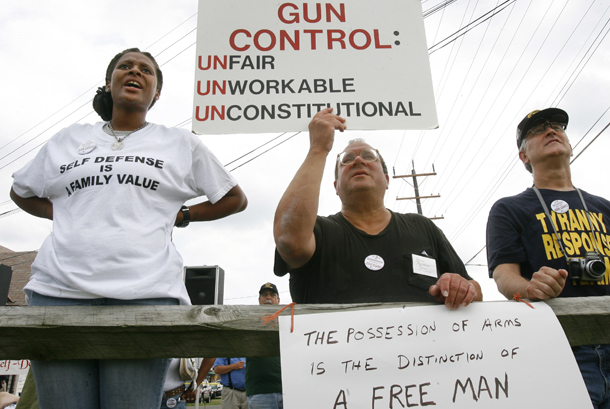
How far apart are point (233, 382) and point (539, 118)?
14.9 ft

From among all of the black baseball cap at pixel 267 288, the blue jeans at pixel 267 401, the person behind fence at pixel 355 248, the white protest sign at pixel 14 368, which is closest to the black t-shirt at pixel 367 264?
the person behind fence at pixel 355 248

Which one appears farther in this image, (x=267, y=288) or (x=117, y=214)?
(x=267, y=288)

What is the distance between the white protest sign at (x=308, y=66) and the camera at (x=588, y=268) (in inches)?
31.8

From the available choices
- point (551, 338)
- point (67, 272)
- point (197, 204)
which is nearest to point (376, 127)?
point (197, 204)

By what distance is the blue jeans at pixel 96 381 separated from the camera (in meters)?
1.21

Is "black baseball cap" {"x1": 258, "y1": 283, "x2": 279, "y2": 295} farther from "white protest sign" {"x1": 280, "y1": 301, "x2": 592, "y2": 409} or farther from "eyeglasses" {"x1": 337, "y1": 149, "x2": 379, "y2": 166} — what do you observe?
"white protest sign" {"x1": 280, "y1": 301, "x2": 592, "y2": 409}

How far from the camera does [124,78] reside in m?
1.74

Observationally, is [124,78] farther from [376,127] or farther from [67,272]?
[376,127]

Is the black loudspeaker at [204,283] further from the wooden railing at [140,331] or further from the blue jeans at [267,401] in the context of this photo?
the wooden railing at [140,331]

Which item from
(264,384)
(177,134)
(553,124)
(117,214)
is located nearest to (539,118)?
(553,124)

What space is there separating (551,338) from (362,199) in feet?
3.06

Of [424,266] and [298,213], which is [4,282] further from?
[424,266]

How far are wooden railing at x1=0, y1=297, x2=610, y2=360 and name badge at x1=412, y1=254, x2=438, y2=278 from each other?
0.35m

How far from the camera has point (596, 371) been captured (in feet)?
5.12
